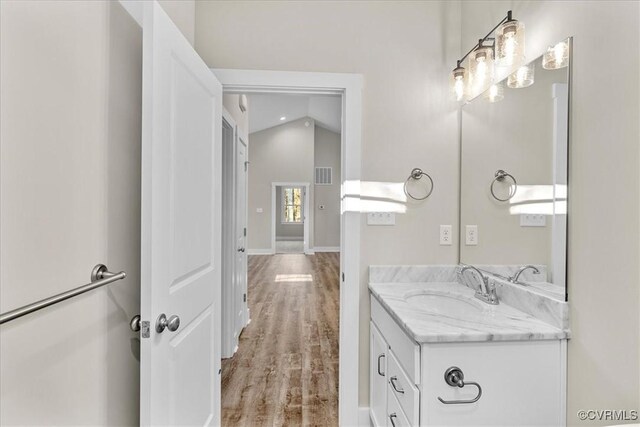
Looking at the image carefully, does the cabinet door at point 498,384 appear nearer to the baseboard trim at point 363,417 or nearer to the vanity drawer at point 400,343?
the vanity drawer at point 400,343

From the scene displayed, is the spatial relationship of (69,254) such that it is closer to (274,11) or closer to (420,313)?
(420,313)

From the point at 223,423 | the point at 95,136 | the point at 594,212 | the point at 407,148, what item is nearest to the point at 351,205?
the point at 407,148

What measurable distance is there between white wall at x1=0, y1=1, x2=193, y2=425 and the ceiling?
19.6 feet

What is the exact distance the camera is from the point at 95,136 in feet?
3.34

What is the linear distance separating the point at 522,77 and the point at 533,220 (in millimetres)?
640

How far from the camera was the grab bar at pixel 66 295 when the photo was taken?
2.05 ft

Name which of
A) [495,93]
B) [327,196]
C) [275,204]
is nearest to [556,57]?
[495,93]

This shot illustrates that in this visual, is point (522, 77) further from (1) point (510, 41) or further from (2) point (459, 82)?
(2) point (459, 82)

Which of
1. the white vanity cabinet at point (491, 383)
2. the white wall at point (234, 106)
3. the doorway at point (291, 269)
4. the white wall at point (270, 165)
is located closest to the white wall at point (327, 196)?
the doorway at point (291, 269)

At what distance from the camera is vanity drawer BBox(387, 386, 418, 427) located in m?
1.34

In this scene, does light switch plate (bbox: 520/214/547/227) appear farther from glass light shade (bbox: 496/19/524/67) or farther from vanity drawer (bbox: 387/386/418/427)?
vanity drawer (bbox: 387/386/418/427)

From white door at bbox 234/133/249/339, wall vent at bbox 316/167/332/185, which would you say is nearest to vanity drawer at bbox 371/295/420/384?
white door at bbox 234/133/249/339

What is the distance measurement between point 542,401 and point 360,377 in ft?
3.29

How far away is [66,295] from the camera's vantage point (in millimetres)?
778
